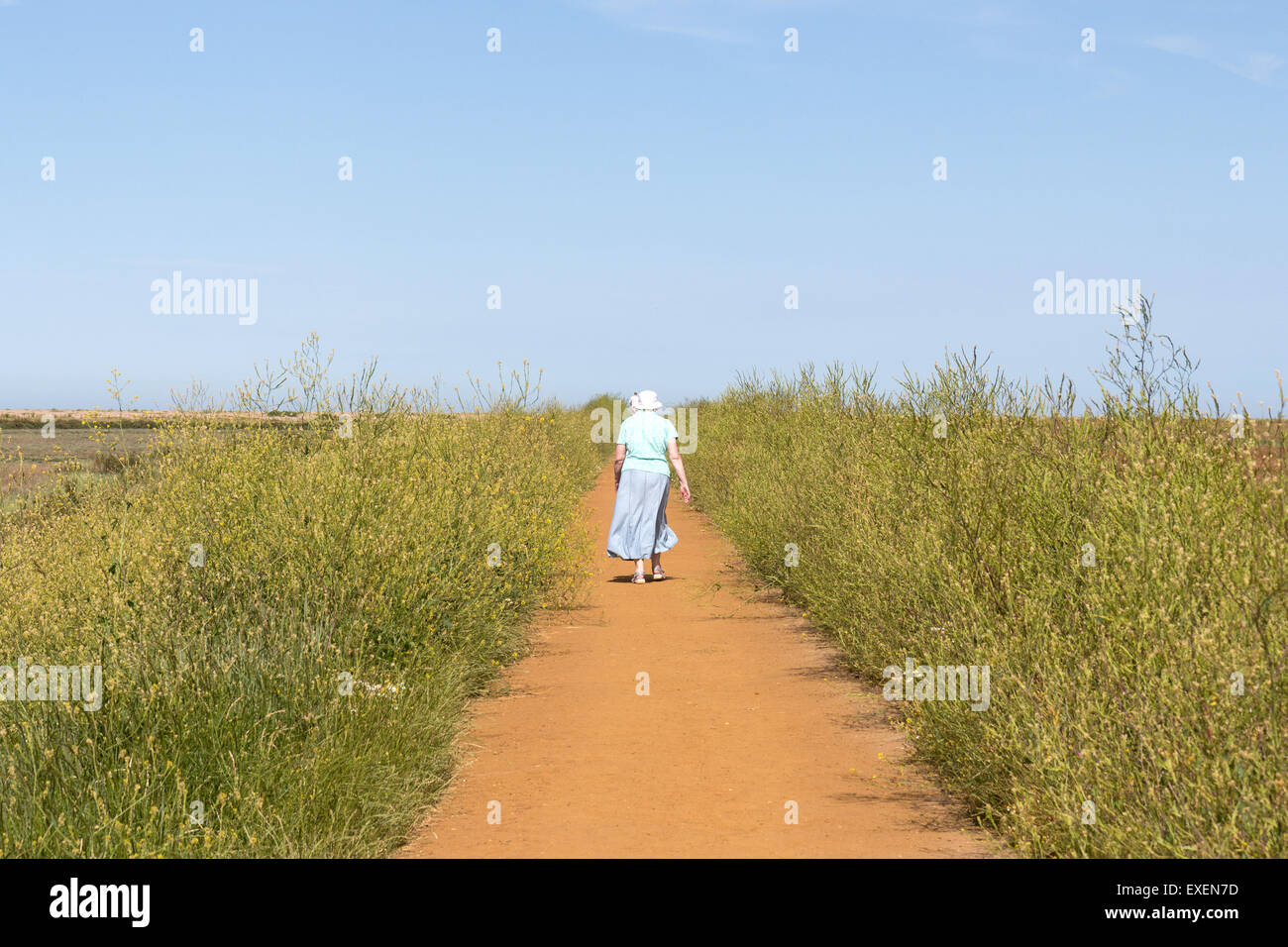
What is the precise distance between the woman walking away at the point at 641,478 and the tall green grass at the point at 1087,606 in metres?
3.13

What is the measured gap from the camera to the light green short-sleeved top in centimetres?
1213

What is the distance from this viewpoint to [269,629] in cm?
616

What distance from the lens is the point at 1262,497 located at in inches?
197

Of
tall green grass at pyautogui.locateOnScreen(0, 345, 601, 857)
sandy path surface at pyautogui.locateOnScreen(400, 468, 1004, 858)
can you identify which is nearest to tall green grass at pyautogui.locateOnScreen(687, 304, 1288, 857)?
sandy path surface at pyautogui.locateOnScreen(400, 468, 1004, 858)

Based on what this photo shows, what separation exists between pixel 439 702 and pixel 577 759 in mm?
922

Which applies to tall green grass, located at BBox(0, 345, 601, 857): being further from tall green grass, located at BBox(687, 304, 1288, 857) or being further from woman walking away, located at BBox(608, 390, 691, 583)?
tall green grass, located at BBox(687, 304, 1288, 857)

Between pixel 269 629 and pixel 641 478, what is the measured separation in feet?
21.0

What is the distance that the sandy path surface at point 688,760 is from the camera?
469 centimetres

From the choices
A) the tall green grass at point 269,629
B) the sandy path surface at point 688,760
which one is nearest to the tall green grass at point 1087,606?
the sandy path surface at point 688,760

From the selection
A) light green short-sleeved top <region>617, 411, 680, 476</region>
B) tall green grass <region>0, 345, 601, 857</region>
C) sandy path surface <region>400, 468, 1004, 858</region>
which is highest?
light green short-sleeved top <region>617, 411, 680, 476</region>

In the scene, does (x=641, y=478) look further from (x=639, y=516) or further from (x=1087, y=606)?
(x=1087, y=606)

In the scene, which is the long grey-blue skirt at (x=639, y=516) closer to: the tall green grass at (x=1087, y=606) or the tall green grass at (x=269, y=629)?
the tall green grass at (x=269, y=629)

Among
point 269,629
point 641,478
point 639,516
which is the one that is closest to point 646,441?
point 641,478
